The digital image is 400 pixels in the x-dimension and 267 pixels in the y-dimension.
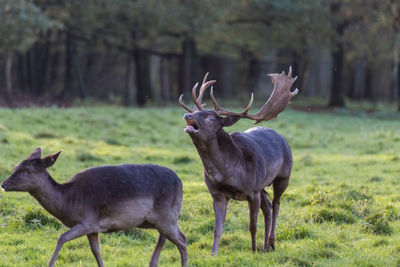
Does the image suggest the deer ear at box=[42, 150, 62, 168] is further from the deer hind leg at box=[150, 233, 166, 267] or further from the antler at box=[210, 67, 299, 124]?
the antler at box=[210, 67, 299, 124]

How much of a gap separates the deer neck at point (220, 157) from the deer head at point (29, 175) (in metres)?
1.93

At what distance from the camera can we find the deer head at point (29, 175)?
19.5 ft

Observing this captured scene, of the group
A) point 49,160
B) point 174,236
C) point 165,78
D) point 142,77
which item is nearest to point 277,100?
point 174,236

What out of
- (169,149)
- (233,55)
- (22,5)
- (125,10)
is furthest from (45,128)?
(233,55)

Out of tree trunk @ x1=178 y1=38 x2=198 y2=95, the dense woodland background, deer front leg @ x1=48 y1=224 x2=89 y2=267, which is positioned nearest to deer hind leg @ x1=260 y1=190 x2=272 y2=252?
deer front leg @ x1=48 y1=224 x2=89 y2=267

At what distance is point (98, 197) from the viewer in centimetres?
614

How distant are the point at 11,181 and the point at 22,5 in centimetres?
2357

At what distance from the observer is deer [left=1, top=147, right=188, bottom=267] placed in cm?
603

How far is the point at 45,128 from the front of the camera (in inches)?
736

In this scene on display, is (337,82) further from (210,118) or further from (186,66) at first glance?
(210,118)

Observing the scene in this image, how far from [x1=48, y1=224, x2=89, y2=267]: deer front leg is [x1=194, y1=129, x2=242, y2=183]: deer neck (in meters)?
1.83

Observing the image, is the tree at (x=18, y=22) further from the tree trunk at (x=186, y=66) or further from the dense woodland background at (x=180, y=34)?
the tree trunk at (x=186, y=66)

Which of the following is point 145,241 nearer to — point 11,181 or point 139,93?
point 11,181

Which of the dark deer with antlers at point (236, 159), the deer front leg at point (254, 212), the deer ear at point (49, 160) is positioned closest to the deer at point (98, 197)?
the deer ear at point (49, 160)
